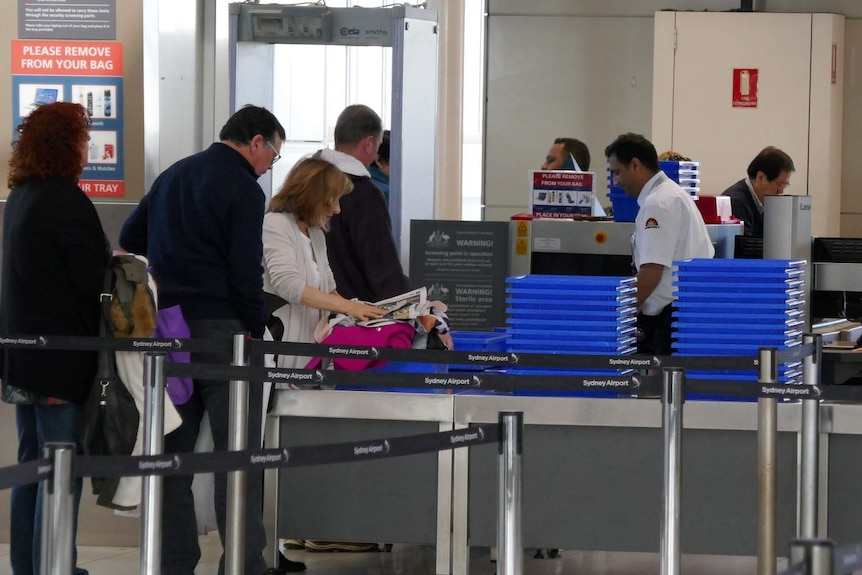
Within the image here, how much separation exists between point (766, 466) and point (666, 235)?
1592 millimetres

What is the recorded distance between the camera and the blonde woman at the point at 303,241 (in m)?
4.36

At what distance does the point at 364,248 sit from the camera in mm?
4750

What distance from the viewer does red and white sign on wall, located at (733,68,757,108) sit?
9.49 metres

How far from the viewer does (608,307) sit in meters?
4.00

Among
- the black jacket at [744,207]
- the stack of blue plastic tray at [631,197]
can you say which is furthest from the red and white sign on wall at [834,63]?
the stack of blue plastic tray at [631,197]

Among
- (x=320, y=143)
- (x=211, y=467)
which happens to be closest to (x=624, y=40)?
(x=320, y=143)

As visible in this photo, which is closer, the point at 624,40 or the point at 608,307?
the point at 608,307

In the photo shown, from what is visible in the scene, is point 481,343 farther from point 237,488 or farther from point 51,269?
point 51,269

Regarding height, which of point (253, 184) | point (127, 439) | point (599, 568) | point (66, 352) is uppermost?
point (253, 184)

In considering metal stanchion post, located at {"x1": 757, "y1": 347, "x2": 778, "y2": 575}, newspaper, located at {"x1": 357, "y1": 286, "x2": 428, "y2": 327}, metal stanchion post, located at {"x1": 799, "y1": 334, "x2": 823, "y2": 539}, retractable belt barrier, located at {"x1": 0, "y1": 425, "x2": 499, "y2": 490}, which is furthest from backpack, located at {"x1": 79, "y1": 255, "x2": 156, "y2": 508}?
metal stanchion post, located at {"x1": 799, "y1": 334, "x2": 823, "y2": 539}

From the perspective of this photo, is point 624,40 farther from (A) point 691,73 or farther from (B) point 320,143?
(B) point 320,143

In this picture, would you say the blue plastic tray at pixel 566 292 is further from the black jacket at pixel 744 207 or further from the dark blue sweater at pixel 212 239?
the black jacket at pixel 744 207

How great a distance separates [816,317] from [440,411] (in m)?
1.91

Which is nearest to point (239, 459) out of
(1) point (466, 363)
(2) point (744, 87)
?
(1) point (466, 363)
